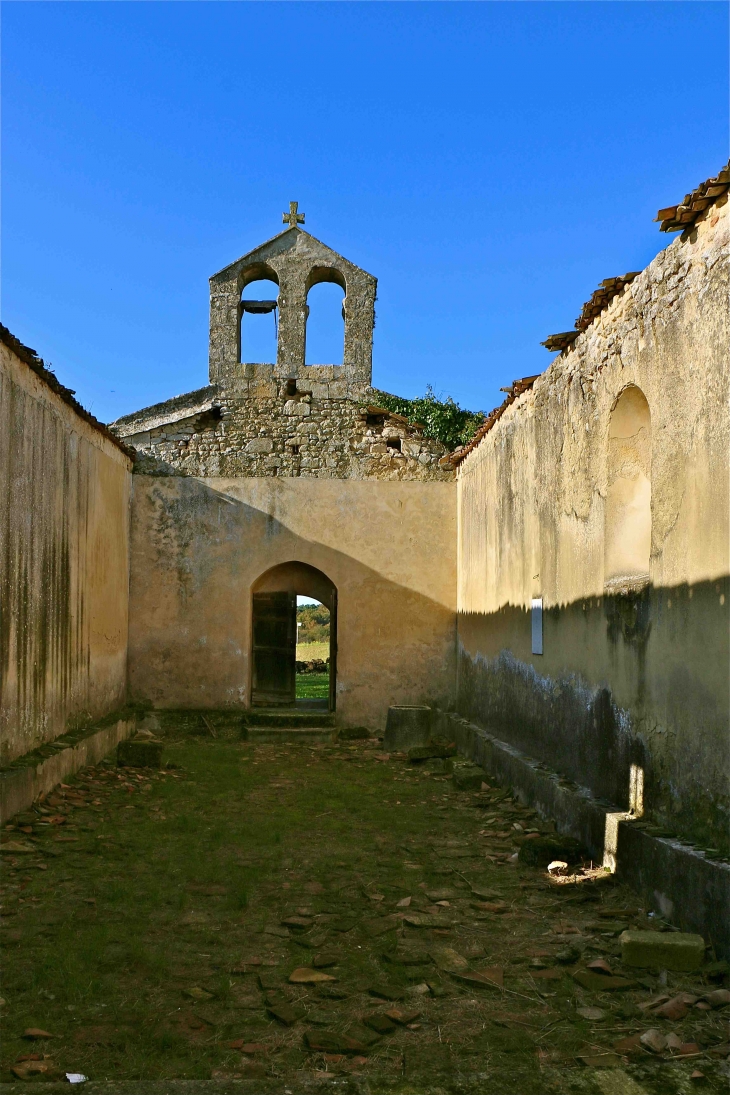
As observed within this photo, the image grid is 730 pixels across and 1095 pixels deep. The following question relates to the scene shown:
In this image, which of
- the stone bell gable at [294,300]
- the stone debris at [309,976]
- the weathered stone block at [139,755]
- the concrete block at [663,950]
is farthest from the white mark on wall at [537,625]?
the stone bell gable at [294,300]

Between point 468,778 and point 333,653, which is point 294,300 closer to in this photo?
point 333,653

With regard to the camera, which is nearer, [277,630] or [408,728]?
[408,728]

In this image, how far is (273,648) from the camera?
14.3 metres

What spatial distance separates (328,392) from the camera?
13.8m

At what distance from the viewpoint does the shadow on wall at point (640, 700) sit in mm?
4793

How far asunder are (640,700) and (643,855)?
3.31ft

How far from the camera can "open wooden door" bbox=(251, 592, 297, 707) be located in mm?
A: 14281

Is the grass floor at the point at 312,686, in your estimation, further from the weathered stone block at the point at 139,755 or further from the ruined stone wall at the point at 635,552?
the ruined stone wall at the point at 635,552

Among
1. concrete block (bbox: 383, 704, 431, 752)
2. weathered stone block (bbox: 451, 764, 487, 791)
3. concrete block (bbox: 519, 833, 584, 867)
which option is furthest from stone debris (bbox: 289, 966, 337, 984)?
concrete block (bbox: 383, 704, 431, 752)

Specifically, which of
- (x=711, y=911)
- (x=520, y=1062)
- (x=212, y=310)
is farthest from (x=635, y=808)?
(x=212, y=310)

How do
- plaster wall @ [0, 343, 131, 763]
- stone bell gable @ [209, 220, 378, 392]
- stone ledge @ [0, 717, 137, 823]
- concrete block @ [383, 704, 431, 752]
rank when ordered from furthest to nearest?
stone bell gable @ [209, 220, 378, 392] → concrete block @ [383, 704, 431, 752] → plaster wall @ [0, 343, 131, 763] → stone ledge @ [0, 717, 137, 823]

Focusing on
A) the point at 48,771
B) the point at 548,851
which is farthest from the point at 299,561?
the point at 548,851

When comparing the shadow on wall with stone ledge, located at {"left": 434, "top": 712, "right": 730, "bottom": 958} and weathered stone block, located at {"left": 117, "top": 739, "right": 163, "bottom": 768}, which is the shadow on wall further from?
weathered stone block, located at {"left": 117, "top": 739, "right": 163, "bottom": 768}

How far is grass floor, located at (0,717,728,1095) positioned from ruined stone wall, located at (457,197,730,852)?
3.10 ft
